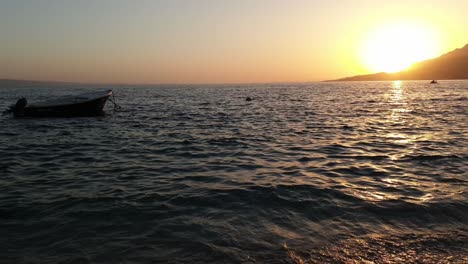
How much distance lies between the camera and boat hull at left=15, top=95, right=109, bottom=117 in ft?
109

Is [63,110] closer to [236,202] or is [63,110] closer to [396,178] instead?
[236,202]

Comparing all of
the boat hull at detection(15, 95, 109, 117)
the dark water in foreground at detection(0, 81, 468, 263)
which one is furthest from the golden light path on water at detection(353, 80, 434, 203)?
the boat hull at detection(15, 95, 109, 117)

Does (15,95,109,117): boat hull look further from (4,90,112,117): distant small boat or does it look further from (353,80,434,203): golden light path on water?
(353,80,434,203): golden light path on water

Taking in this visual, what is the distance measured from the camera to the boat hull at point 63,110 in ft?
109

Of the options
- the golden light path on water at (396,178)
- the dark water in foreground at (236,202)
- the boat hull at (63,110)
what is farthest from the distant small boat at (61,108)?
the golden light path on water at (396,178)

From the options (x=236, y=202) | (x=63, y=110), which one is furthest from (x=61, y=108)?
(x=236, y=202)

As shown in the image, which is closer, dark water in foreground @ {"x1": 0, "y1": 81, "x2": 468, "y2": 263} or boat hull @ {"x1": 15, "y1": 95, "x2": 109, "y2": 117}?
dark water in foreground @ {"x1": 0, "y1": 81, "x2": 468, "y2": 263}

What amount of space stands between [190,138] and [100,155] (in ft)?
20.0

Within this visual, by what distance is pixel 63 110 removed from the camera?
33688 millimetres

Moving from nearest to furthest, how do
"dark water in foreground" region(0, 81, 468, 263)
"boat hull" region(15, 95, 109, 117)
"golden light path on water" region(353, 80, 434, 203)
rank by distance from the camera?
"dark water in foreground" region(0, 81, 468, 263), "golden light path on water" region(353, 80, 434, 203), "boat hull" region(15, 95, 109, 117)

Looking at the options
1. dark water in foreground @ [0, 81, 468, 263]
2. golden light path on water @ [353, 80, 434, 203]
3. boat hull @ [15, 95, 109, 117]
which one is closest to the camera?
dark water in foreground @ [0, 81, 468, 263]

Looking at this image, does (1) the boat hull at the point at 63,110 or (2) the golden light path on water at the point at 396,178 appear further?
(1) the boat hull at the point at 63,110

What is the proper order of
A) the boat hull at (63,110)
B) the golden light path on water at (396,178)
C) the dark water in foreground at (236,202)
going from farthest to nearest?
the boat hull at (63,110)
the golden light path on water at (396,178)
the dark water in foreground at (236,202)

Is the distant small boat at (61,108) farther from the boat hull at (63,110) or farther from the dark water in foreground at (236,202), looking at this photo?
the dark water in foreground at (236,202)
